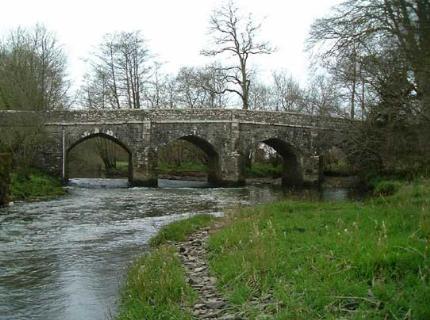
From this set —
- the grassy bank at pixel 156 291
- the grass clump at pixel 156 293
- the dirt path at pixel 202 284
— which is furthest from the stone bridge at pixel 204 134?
the grass clump at pixel 156 293

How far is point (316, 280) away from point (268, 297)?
60 cm

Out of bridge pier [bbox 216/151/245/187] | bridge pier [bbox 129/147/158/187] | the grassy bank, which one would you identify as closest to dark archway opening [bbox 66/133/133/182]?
bridge pier [bbox 129/147/158/187]

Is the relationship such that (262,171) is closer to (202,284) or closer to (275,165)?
(275,165)

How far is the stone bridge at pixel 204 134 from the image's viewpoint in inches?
1160

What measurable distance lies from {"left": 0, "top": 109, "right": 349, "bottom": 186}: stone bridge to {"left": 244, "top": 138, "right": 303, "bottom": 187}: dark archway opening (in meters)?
0.14

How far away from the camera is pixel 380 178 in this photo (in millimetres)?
25766

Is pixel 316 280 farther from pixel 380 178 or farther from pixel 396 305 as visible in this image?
pixel 380 178

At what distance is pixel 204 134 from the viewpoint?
3142 centimetres

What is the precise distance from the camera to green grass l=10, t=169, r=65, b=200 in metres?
21.0

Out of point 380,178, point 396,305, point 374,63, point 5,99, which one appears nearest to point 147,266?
point 396,305

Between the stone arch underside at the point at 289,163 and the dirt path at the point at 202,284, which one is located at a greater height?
the stone arch underside at the point at 289,163

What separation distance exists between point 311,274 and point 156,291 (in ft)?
6.55

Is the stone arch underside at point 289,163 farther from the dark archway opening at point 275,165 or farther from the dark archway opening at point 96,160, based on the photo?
the dark archway opening at point 96,160

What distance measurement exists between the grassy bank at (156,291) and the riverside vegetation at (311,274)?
0.5 inches
